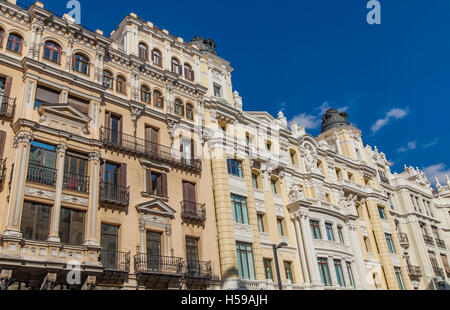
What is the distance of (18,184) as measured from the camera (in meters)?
22.0

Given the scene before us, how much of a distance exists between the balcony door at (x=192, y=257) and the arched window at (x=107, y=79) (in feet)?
39.8

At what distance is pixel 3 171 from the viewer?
22.6 meters

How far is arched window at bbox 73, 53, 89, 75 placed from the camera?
28.3 m

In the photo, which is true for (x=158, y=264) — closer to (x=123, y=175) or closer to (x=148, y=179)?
(x=148, y=179)

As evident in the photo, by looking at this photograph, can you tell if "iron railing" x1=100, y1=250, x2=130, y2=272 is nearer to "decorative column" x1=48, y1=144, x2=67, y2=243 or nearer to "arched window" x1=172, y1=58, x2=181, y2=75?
"decorative column" x1=48, y1=144, x2=67, y2=243

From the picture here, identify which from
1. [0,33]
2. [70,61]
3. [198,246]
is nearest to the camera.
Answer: [0,33]

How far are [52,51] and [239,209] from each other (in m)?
17.6

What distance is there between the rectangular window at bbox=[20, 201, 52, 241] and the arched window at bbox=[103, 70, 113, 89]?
1066 centimetres

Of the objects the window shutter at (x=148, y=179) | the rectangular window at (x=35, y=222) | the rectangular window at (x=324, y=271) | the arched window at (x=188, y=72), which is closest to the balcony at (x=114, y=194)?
the window shutter at (x=148, y=179)

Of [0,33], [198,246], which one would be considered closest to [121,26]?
[0,33]

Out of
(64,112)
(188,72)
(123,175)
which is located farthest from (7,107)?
(188,72)

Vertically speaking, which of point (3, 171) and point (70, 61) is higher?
point (70, 61)
